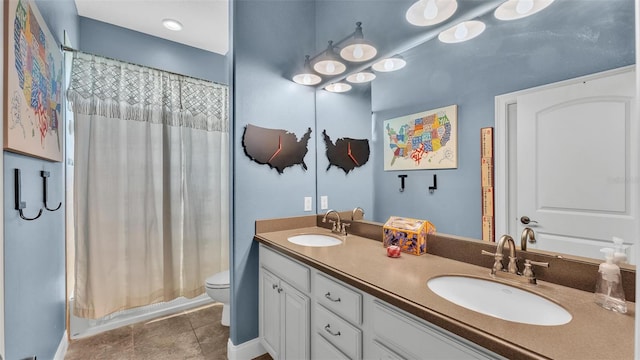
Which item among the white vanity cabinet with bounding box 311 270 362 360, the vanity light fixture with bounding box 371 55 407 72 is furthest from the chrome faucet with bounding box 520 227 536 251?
the vanity light fixture with bounding box 371 55 407 72

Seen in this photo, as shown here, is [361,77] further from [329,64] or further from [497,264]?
[497,264]

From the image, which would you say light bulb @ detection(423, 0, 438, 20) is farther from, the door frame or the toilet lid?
the toilet lid

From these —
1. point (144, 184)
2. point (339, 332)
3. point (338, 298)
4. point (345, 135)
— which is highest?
point (345, 135)

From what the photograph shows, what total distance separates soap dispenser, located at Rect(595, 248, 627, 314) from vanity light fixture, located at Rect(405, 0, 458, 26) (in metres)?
1.20

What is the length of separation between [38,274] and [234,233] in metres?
0.99

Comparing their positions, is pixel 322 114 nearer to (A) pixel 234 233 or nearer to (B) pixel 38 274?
(A) pixel 234 233

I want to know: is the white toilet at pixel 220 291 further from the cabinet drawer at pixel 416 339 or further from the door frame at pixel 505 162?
the door frame at pixel 505 162

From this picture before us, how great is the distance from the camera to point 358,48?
1.79 metres

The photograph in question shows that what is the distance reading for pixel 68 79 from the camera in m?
2.01

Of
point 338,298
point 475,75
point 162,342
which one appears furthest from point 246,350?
point 475,75

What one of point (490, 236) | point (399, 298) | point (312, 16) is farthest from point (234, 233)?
point (312, 16)

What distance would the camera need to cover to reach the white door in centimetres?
86

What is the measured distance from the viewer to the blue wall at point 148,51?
243cm

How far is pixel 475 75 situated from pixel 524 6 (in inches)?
11.4
